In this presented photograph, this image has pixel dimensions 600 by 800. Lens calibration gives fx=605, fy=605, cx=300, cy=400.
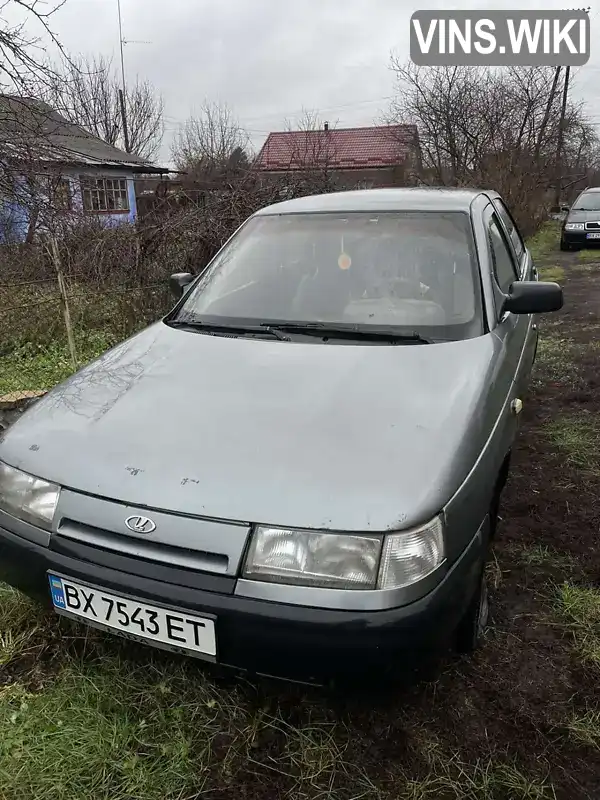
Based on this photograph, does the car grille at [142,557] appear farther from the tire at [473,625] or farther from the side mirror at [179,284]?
the side mirror at [179,284]

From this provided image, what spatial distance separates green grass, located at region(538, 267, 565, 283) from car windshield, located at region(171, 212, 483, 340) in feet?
27.2

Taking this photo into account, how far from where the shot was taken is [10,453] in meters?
1.98

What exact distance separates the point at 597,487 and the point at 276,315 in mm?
2063

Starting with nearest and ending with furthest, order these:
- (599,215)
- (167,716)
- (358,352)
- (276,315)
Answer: (167,716) → (358,352) → (276,315) → (599,215)

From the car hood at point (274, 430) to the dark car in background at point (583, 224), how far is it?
43.2 ft

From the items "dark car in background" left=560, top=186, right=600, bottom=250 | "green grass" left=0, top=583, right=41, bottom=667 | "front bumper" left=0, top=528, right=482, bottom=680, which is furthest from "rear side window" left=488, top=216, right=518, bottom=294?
"dark car in background" left=560, top=186, right=600, bottom=250

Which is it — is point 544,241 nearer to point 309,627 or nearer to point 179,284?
point 179,284

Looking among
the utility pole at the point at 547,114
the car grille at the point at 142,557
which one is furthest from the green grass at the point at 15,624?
the utility pole at the point at 547,114

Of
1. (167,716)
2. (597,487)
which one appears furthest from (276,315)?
(597,487)

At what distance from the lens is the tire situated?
2.04 meters

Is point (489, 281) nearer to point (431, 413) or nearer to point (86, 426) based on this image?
point (431, 413)

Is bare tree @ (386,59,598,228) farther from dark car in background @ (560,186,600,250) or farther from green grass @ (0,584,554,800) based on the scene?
green grass @ (0,584,554,800)

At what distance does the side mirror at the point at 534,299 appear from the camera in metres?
2.68

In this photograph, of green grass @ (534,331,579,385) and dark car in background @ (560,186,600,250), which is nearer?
green grass @ (534,331,579,385)
